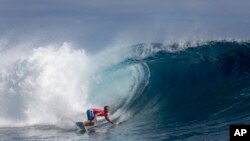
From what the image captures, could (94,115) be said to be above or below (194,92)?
below

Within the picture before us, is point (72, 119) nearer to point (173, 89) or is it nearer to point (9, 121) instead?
point (9, 121)

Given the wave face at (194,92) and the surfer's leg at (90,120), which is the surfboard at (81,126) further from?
the wave face at (194,92)

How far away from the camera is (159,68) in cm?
2427

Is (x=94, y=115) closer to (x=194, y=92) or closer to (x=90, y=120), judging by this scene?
(x=90, y=120)

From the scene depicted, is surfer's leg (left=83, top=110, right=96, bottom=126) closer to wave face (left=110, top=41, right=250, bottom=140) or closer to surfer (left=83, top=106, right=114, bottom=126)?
surfer (left=83, top=106, right=114, bottom=126)

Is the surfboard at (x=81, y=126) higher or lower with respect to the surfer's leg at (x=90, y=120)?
lower

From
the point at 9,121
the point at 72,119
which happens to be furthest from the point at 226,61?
the point at 9,121

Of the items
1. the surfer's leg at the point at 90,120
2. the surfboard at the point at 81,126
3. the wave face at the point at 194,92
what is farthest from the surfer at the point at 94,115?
the wave face at the point at 194,92

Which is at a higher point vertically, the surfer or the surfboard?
the surfer

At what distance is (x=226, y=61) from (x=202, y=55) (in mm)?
1714

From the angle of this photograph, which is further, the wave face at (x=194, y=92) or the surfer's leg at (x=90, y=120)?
the surfer's leg at (x=90, y=120)

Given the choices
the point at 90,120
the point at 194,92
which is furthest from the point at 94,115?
the point at 194,92

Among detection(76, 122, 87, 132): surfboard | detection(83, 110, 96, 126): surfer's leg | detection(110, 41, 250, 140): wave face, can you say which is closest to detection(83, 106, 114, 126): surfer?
detection(83, 110, 96, 126): surfer's leg

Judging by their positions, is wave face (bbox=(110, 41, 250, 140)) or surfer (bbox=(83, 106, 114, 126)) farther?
surfer (bbox=(83, 106, 114, 126))
